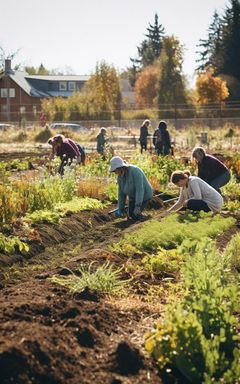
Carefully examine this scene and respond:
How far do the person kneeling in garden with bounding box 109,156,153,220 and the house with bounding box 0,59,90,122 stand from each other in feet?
183

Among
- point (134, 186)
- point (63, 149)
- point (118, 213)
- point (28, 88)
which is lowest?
point (118, 213)

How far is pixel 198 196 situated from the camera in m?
10.9

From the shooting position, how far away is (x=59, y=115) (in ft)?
169

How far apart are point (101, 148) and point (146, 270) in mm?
14323

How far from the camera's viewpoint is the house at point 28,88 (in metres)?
69.9

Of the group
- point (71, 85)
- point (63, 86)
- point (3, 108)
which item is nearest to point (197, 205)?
point (3, 108)

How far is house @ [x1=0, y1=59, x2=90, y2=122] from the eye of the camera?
69.9 metres

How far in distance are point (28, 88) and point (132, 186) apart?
62.5 metres

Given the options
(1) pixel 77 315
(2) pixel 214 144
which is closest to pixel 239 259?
(1) pixel 77 315

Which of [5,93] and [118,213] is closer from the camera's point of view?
[118,213]

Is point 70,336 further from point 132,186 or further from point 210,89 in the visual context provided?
point 210,89

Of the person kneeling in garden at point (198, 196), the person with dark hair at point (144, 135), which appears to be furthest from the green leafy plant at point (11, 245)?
the person with dark hair at point (144, 135)

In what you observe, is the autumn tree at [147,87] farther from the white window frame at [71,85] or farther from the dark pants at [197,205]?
the dark pants at [197,205]

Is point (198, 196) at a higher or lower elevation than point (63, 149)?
lower
